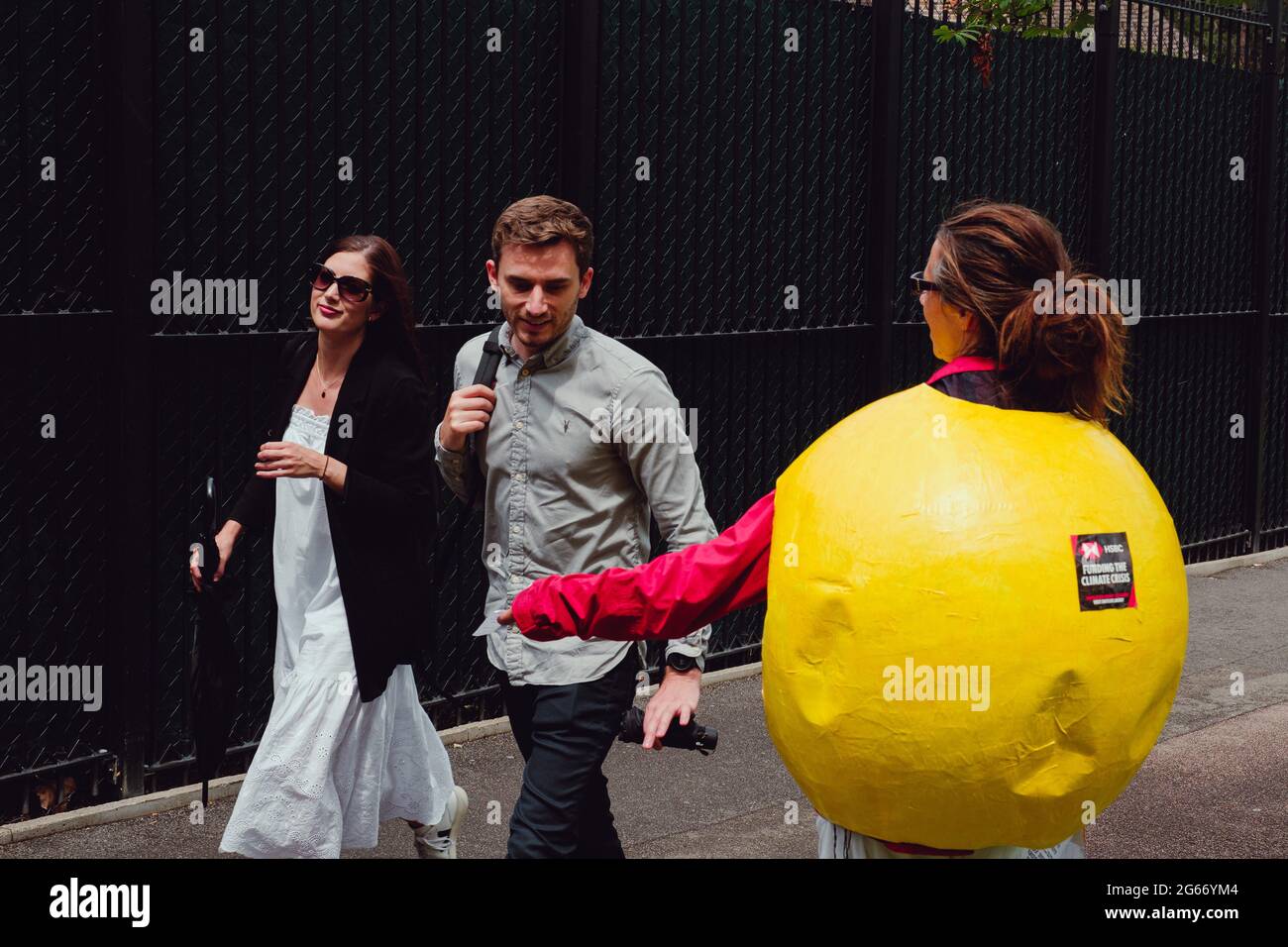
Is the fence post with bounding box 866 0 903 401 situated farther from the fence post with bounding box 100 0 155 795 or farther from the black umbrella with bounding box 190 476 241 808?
the black umbrella with bounding box 190 476 241 808

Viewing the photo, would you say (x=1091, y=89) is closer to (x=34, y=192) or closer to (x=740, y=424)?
(x=740, y=424)

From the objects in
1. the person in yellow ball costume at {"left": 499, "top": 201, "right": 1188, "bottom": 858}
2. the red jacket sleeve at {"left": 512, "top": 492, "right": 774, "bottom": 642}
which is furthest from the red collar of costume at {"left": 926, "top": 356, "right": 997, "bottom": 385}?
the red jacket sleeve at {"left": 512, "top": 492, "right": 774, "bottom": 642}

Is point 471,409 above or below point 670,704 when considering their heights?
above

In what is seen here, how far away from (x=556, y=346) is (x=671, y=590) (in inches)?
53.9

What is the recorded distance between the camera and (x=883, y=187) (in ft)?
30.0

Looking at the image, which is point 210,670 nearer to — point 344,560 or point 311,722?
point 311,722

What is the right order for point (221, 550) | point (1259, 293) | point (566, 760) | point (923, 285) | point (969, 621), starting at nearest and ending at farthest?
point (969, 621)
point (923, 285)
point (566, 760)
point (221, 550)
point (1259, 293)

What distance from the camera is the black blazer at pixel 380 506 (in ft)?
15.9

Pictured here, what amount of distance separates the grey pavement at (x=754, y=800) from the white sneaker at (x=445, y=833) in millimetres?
628

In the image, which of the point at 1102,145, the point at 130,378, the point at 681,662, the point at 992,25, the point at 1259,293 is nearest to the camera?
the point at 681,662

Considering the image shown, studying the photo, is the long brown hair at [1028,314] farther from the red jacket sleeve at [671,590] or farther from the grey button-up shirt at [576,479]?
the grey button-up shirt at [576,479]

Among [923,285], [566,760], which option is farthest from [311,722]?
[923,285]

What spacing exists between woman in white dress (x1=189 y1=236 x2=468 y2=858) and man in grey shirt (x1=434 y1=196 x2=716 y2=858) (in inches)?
21.7
